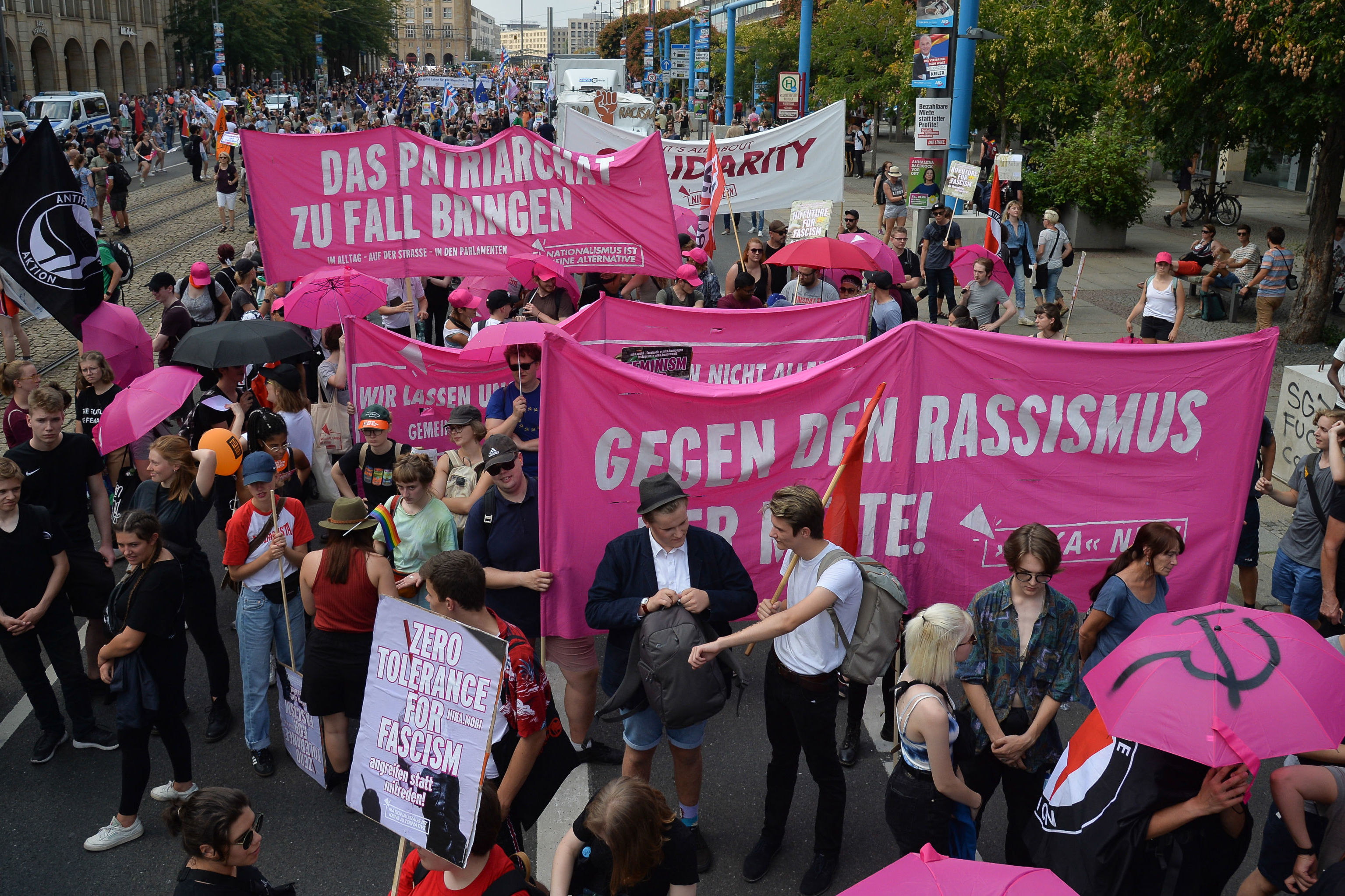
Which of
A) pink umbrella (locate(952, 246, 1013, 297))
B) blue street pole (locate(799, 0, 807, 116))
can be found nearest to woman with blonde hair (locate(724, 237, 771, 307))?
pink umbrella (locate(952, 246, 1013, 297))

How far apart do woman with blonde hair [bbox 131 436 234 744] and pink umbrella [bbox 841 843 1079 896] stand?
4.02 metres

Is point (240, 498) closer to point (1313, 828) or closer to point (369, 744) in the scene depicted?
Answer: point (369, 744)

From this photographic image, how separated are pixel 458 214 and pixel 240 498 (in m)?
3.69

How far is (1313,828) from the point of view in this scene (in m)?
3.70

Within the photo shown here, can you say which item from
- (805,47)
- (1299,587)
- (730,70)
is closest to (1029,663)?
(1299,587)

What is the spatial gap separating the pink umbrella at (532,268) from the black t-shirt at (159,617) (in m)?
4.82

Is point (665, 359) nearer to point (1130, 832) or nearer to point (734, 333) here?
point (734, 333)

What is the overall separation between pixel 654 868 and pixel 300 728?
2.54 metres

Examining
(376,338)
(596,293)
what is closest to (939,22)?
(596,293)

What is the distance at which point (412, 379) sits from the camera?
24.5ft

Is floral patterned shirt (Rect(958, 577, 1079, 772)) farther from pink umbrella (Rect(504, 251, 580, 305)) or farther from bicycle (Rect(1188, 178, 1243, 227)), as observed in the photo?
bicycle (Rect(1188, 178, 1243, 227))

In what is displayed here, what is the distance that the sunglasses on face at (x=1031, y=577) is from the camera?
4.20 metres

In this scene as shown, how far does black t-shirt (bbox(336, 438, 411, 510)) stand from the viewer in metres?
6.33

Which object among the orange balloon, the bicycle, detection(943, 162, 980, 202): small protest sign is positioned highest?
detection(943, 162, 980, 202): small protest sign
